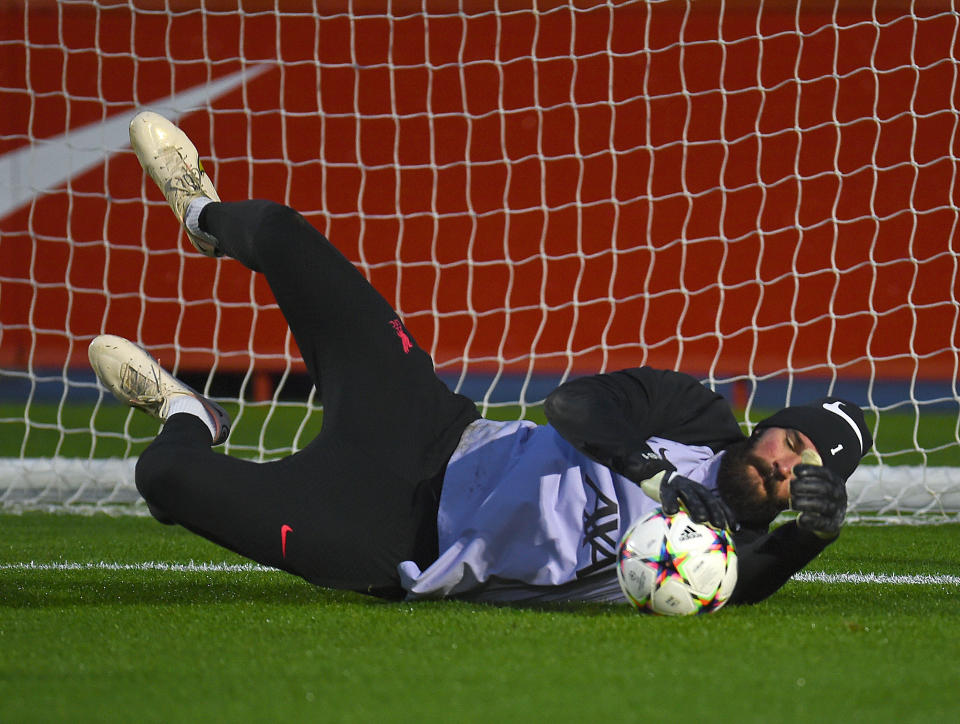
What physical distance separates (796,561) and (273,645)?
41.4 inches

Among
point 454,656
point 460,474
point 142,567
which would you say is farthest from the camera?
point 142,567

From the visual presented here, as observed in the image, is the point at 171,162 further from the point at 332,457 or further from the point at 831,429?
the point at 831,429

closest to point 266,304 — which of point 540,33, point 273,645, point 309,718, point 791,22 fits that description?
point 540,33

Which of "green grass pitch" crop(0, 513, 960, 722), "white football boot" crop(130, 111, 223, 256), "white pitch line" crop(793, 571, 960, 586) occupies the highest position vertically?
"white football boot" crop(130, 111, 223, 256)

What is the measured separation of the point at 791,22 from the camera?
21.1 ft

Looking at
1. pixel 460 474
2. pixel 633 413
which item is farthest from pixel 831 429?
pixel 460 474

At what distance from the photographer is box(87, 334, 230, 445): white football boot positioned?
3037 millimetres

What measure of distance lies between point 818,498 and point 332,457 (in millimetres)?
1035

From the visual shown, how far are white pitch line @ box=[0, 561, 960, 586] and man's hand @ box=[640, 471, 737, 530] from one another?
36.7 inches

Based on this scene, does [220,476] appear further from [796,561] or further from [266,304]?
[266,304]

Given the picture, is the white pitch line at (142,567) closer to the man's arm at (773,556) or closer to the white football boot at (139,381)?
the white football boot at (139,381)

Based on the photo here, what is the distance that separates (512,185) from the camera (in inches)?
281

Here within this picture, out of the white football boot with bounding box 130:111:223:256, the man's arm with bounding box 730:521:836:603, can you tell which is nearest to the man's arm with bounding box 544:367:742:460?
the man's arm with bounding box 730:521:836:603

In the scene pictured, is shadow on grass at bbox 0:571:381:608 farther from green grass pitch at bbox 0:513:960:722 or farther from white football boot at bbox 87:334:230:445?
white football boot at bbox 87:334:230:445
